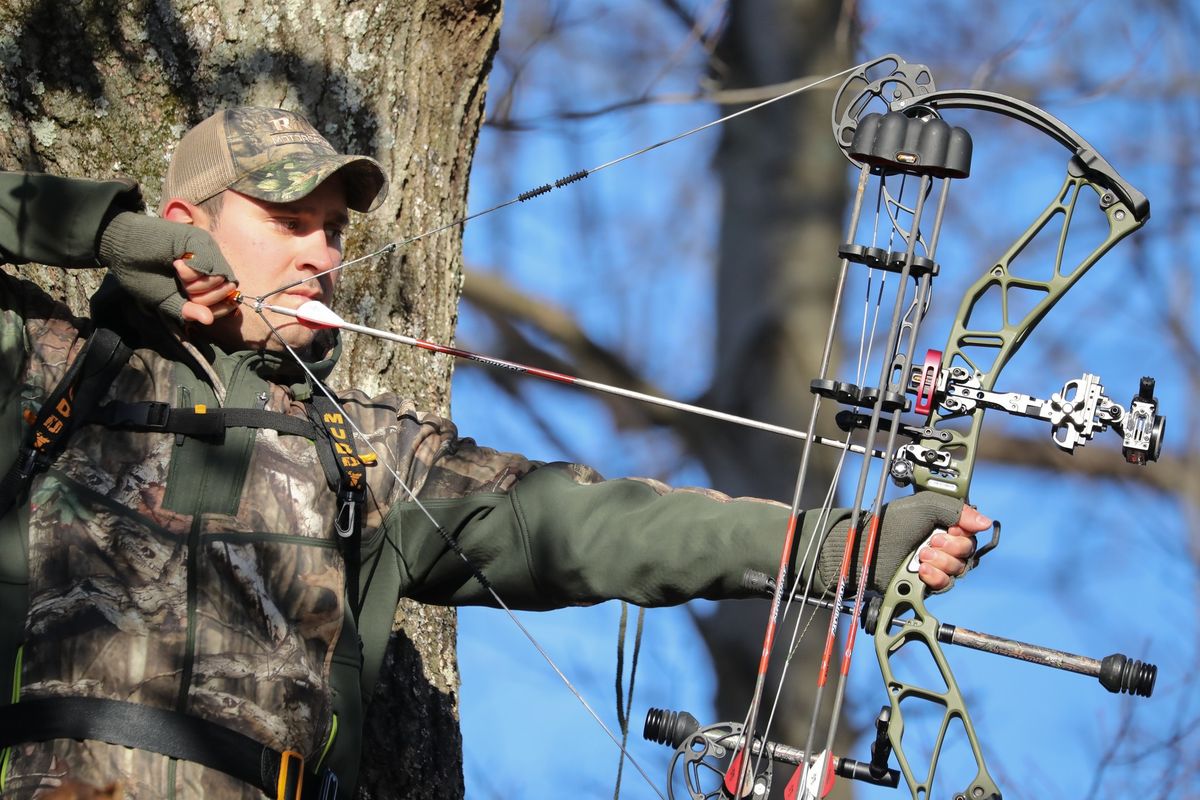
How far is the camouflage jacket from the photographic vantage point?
8.64 ft

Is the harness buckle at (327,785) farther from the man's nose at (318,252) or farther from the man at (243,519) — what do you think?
the man's nose at (318,252)

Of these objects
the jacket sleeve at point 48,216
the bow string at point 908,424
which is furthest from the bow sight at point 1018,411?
the jacket sleeve at point 48,216

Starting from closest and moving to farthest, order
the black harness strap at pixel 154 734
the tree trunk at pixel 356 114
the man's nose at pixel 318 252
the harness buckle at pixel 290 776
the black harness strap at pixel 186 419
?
the black harness strap at pixel 154 734, the harness buckle at pixel 290 776, the black harness strap at pixel 186 419, the man's nose at pixel 318 252, the tree trunk at pixel 356 114

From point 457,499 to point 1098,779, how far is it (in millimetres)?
3562

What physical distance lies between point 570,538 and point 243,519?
534 millimetres

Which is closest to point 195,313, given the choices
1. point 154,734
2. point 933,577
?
point 154,734

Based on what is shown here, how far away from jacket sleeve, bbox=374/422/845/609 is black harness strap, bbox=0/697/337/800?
491 mm

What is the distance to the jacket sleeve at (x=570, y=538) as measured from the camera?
2.84 m

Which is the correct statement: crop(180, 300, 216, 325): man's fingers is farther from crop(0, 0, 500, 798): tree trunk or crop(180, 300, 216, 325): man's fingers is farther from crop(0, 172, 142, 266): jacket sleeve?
crop(0, 0, 500, 798): tree trunk

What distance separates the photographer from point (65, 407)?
2.72 m

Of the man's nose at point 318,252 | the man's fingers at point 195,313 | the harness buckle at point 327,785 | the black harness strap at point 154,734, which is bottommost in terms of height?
the harness buckle at point 327,785

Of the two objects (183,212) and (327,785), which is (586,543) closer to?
(327,785)

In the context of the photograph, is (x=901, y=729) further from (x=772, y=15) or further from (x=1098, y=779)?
(x=772, y=15)

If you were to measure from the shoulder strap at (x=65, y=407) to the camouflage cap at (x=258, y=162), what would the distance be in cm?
34
